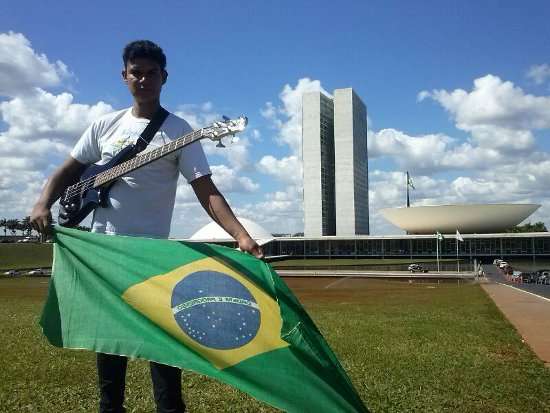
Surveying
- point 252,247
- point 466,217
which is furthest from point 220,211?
point 466,217

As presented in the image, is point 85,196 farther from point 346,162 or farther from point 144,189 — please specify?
point 346,162

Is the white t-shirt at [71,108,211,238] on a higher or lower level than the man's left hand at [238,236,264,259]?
higher

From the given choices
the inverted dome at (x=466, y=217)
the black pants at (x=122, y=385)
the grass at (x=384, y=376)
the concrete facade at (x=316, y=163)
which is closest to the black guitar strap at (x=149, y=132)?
the black pants at (x=122, y=385)

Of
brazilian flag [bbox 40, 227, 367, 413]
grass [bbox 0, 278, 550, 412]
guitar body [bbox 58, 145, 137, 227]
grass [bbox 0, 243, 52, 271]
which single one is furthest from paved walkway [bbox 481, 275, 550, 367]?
grass [bbox 0, 243, 52, 271]

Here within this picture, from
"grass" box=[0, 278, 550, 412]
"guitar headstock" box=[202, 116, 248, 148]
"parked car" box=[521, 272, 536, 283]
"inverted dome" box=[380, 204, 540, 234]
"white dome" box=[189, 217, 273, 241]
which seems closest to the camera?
"guitar headstock" box=[202, 116, 248, 148]

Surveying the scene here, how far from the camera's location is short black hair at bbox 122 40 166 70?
2738 mm

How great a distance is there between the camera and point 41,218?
2768mm

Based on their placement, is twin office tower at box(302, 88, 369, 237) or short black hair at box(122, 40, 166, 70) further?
twin office tower at box(302, 88, 369, 237)

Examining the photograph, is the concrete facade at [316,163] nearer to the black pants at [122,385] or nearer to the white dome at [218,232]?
the white dome at [218,232]

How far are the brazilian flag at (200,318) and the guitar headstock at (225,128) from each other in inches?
22.2

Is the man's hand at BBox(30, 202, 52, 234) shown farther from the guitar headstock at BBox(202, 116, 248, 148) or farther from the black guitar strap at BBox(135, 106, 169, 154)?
the guitar headstock at BBox(202, 116, 248, 148)

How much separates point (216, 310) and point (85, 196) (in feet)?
3.23

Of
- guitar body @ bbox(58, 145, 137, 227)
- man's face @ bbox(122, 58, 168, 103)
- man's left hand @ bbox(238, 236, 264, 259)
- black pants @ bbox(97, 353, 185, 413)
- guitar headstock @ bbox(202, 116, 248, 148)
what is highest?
man's face @ bbox(122, 58, 168, 103)

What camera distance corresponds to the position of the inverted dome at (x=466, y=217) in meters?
81.7
